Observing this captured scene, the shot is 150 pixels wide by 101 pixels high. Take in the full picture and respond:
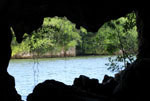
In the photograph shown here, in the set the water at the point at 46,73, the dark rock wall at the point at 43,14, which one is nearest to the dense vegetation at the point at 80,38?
the water at the point at 46,73

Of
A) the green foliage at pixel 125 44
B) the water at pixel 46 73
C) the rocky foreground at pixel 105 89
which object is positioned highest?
the green foliage at pixel 125 44

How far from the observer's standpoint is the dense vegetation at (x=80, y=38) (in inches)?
529

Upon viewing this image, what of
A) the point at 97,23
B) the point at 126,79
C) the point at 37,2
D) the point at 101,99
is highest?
the point at 37,2

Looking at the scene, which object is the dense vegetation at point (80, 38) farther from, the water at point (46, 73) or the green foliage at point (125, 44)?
the water at point (46, 73)

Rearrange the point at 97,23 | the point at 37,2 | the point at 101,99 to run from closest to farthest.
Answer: the point at 101,99 < the point at 37,2 < the point at 97,23

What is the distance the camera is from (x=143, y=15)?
10.4 meters

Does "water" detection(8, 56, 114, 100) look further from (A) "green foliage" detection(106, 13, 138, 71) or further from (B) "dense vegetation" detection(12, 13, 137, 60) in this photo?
(A) "green foliage" detection(106, 13, 138, 71)

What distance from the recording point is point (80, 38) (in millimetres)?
44406

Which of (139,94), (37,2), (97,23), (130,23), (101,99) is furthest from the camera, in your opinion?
(130,23)

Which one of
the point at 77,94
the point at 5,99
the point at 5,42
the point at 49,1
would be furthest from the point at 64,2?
the point at 5,99

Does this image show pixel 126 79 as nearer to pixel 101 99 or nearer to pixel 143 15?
pixel 101 99

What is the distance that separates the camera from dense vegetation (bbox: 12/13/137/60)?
44.1 feet

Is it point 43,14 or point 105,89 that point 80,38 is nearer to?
point 43,14

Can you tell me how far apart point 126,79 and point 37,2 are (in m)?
4.11
